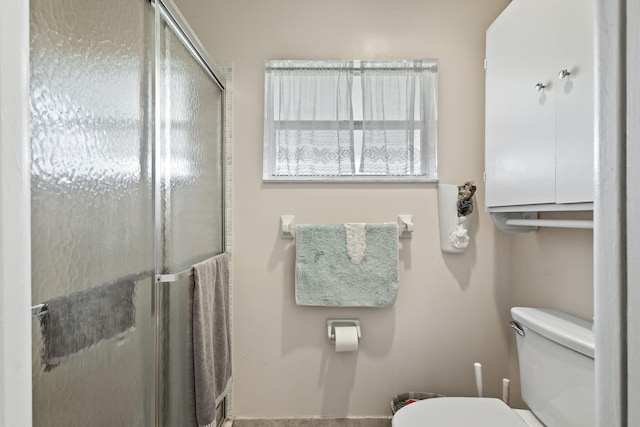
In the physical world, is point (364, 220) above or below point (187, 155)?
below

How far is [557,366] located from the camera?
111 cm

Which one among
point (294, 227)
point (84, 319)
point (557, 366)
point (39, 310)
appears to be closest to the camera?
point (39, 310)

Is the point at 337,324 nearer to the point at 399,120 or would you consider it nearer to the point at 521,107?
the point at 399,120

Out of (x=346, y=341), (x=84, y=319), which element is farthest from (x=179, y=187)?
(x=346, y=341)

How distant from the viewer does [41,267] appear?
60 centimetres

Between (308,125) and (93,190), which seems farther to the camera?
(308,125)

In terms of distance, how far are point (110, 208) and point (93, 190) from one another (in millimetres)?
68

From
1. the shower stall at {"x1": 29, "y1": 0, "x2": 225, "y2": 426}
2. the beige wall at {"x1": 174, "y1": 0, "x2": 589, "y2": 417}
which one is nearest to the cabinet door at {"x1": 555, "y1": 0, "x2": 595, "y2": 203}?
the beige wall at {"x1": 174, "y1": 0, "x2": 589, "y2": 417}

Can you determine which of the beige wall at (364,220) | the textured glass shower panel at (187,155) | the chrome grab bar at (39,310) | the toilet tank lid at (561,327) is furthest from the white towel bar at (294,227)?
the chrome grab bar at (39,310)

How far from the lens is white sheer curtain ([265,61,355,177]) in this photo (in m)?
1.67

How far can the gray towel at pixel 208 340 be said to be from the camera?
3.78 feet

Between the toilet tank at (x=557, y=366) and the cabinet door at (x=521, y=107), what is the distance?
0.44 metres

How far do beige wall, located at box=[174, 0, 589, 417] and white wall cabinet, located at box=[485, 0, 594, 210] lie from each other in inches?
9.7

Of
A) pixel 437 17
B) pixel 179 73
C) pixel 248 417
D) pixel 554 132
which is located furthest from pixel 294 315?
pixel 437 17
